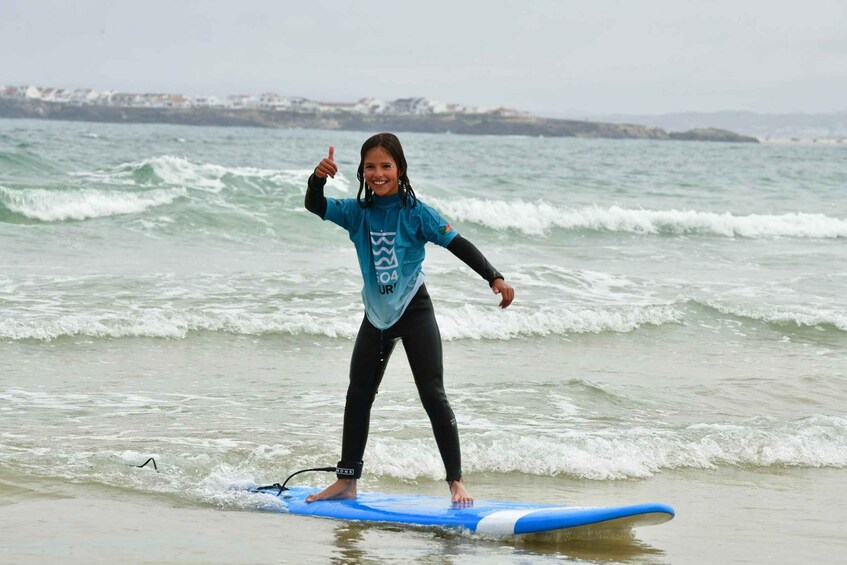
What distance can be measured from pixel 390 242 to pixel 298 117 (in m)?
119

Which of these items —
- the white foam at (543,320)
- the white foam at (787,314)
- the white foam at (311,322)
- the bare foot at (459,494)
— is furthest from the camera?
the white foam at (787,314)

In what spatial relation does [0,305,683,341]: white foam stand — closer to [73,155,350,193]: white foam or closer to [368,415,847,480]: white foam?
[368,415,847,480]: white foam

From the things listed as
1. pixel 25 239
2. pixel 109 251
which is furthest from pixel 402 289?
pixel 25 239

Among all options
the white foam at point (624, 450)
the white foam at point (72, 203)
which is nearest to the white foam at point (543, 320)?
the white foam at point (624, 450)

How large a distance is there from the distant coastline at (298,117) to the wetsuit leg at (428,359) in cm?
9884

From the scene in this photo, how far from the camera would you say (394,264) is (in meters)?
4.75

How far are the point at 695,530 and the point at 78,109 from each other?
102 m

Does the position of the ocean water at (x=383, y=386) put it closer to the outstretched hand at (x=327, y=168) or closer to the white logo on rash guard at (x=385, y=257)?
the white logo on rash guard at (x=385, y=257)

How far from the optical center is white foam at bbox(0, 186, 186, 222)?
1836 centimetres

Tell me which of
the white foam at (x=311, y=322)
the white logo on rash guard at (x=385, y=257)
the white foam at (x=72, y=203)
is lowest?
the white foam at (x=311, y=322)

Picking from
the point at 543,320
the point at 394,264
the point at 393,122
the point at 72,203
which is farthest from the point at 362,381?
the point at 393,122

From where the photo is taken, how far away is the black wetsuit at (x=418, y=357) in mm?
4770

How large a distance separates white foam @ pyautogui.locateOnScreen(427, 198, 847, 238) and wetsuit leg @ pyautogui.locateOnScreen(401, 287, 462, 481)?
1612 cm

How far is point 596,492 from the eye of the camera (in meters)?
5.80
